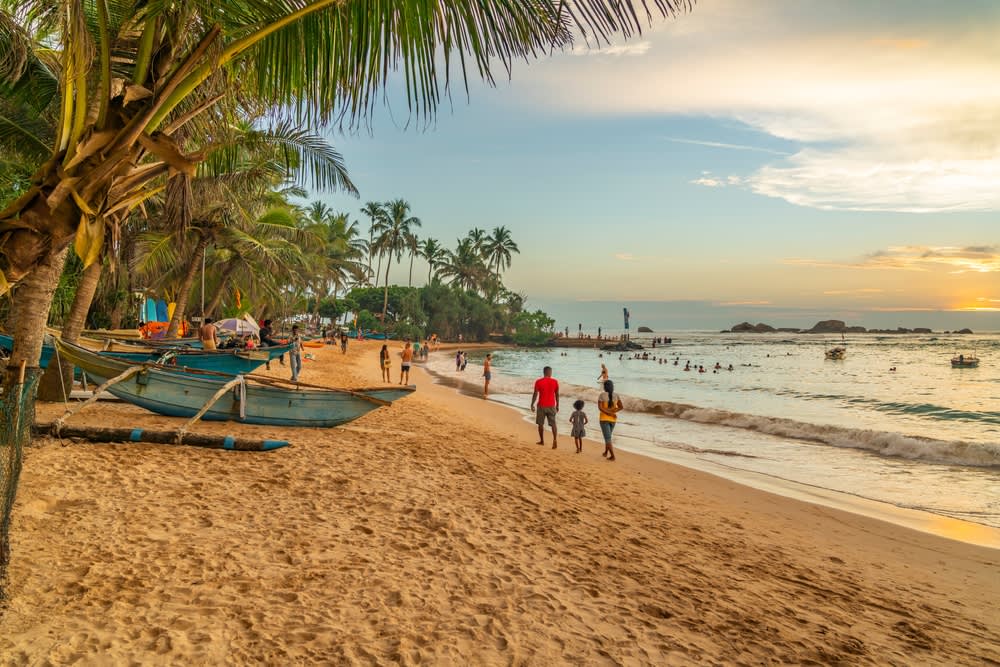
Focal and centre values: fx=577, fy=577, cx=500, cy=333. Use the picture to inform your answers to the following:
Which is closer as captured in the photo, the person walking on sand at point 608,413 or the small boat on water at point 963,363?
the person walking on sand at point 608,413

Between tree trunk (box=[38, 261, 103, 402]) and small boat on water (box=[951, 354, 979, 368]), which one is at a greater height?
tree trunk (box=[38, 261, 103, 402])

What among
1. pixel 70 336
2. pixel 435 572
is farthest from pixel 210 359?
pixel 435 572

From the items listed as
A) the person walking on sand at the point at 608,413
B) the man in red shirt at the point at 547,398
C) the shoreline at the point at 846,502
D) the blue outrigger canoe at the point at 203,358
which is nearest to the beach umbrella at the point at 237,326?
the blue outrigger canoe at the point at 203,358

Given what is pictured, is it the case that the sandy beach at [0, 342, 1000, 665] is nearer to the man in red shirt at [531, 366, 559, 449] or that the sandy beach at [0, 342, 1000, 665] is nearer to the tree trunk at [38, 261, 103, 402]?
the tree trunk at [38, 261, 103, 402]

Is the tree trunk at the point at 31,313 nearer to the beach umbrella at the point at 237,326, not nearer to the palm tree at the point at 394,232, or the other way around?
the beach umbrella at the point at 237,326

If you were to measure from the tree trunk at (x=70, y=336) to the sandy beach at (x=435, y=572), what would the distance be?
109 inches

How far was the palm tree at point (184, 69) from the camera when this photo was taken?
6.95 feet

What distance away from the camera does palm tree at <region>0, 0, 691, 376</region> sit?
212 cm

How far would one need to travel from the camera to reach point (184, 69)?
2459 mm

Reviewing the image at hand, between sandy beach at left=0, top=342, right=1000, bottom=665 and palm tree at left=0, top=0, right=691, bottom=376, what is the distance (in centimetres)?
238

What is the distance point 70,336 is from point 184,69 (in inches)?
462

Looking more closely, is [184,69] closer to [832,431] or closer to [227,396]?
[227,396]

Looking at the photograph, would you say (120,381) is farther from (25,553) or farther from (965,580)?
(965,580)

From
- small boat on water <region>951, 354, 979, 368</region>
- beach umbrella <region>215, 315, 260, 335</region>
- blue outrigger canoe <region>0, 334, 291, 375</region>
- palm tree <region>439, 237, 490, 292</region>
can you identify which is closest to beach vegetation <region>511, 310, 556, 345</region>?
palm tree <region>439, 237, 490, 292</region>
